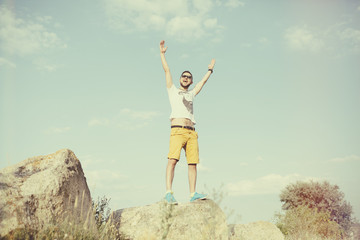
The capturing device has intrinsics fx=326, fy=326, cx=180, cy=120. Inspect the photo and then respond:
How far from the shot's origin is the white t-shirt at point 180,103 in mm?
8141

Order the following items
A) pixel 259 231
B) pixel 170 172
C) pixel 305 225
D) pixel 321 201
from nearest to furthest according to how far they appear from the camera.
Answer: pixel 170 172
pixel 259 231
pixel 305 225
pixel 321 201

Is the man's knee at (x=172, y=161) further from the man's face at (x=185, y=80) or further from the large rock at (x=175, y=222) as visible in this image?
the man's face at (x=185, y=80)

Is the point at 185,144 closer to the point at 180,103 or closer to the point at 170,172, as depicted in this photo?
the point at 170,172

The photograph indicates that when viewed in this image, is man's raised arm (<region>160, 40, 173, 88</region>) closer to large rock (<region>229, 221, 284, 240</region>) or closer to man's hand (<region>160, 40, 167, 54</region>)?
man's hand (<region>160, 40, 167, 54</region>)

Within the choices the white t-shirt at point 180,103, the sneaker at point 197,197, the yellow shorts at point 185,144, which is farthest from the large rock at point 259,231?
the white t-shirt at point 180,103

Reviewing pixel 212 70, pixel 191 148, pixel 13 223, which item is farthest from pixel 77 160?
pixel 212 70

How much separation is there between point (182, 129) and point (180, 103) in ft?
2.23

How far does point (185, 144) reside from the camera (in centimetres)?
815

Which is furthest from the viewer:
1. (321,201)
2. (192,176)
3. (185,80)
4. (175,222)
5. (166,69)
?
(321,201)

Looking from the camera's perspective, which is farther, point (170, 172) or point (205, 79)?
point (205, 79)

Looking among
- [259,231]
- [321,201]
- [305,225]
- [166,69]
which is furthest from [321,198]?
[166,69]

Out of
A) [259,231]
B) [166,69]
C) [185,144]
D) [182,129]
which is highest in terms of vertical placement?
[166,69]

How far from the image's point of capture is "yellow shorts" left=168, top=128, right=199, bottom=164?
789 centimetres

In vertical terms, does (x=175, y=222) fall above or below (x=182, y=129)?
below
